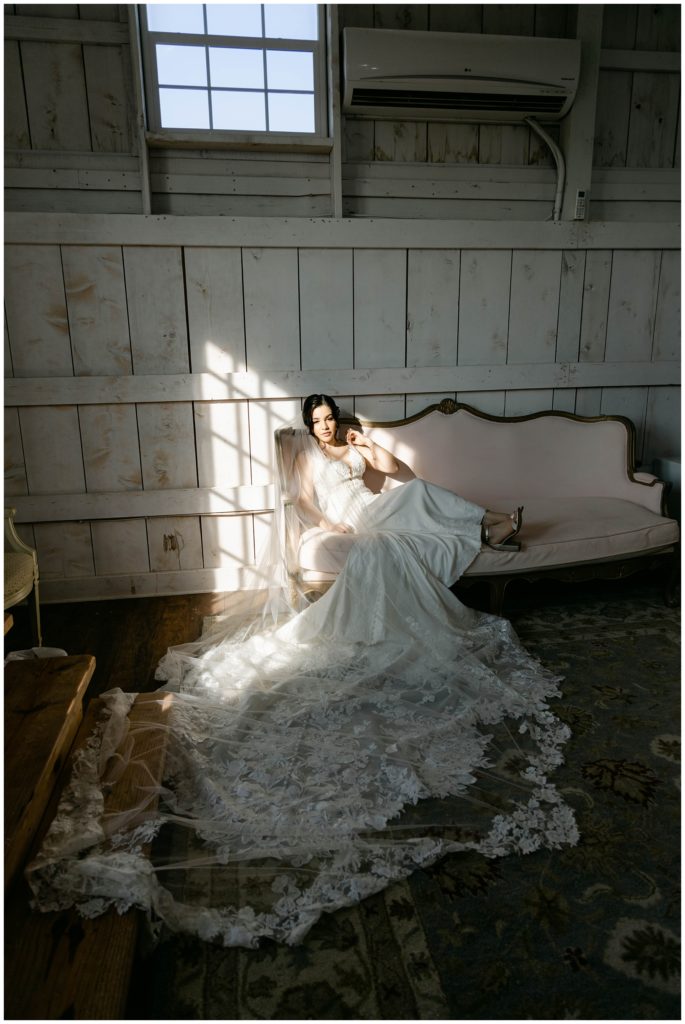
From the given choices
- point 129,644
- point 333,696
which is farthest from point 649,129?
point 129,644

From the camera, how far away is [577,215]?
386cm

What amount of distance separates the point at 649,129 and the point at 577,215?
76 centimetres

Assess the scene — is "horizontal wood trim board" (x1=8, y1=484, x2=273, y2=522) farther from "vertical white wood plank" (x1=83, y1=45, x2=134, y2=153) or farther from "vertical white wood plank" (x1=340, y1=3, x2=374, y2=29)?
"vertical white wood plank" (x1=340, y1=3, x2=374, y2=29)

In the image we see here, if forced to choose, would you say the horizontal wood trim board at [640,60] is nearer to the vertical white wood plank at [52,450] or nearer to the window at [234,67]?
the window at [234,67]

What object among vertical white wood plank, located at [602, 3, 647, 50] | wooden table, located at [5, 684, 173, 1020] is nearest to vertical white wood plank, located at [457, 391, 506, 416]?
vertical white wood plank, located at [602, 3, 647, 50]

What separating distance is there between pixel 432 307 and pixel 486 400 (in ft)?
2.10

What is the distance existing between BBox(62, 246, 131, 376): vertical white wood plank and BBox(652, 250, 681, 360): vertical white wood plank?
3188 mm

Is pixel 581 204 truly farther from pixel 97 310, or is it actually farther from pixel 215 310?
pixel 97 310

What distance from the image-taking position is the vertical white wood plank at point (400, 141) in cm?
374

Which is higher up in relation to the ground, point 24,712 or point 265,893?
point 24,712

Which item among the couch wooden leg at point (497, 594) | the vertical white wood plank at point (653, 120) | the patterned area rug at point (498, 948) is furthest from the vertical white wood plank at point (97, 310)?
the vertical white wood plank at point (653, 120)

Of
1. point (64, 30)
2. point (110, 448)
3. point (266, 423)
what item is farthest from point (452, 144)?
point (110, 448)

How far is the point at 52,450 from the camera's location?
361cm

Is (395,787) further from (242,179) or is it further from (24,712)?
(242,179)
